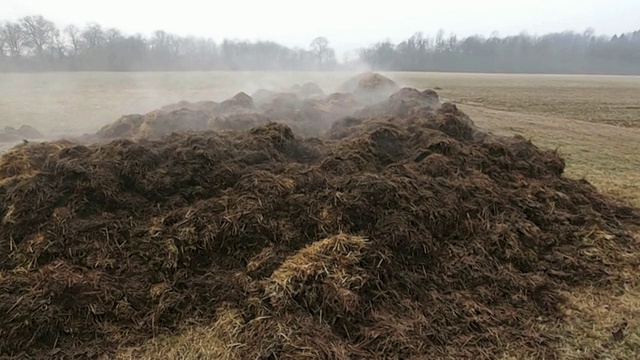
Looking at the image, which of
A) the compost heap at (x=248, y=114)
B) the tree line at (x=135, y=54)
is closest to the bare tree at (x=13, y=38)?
the tree line at (x=135, y=54)

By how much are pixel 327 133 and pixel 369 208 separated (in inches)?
148

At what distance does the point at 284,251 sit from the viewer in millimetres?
3750

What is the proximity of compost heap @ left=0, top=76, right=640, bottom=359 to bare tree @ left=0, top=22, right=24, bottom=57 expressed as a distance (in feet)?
126

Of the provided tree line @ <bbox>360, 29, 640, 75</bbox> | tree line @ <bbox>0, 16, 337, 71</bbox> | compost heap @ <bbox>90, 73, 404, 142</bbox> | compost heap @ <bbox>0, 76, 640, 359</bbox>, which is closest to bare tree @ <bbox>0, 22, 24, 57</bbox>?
tree line @ <bbox>0, 16, 337, 71</bbox>

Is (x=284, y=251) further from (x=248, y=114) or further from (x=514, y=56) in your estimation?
(x=514, y=56)

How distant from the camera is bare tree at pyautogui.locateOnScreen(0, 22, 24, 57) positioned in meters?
34.2

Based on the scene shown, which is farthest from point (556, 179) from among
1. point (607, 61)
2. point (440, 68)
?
point (607, 61)

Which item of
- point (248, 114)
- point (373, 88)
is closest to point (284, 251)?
point (248, 114)

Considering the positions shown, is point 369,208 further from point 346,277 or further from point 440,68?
point 440,68

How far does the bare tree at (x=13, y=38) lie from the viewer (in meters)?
34.2

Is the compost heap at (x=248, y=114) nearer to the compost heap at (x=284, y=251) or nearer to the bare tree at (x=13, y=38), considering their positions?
the compost heap at (x=284, y=251)

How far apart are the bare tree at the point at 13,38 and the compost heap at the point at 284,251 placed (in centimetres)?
3834

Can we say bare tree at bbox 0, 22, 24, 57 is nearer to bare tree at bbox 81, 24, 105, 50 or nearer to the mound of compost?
bare tree at bbox 81, 24, 105, 50

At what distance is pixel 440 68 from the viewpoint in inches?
3159
